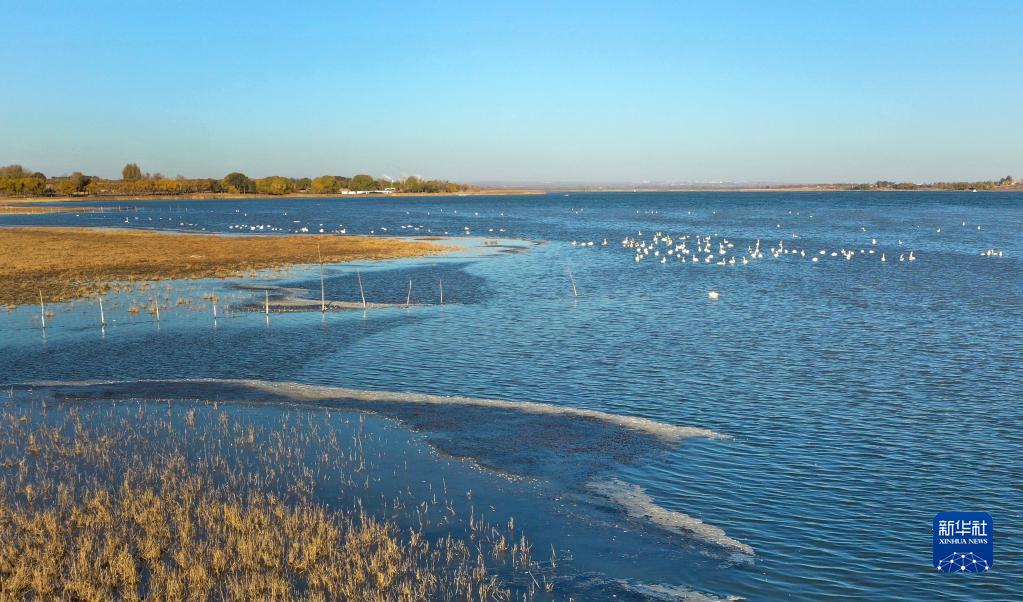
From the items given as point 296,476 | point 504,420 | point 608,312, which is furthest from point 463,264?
point 296,476

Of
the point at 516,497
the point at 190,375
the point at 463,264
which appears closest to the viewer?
the point at 516,497

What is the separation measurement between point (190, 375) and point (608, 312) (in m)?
19.6

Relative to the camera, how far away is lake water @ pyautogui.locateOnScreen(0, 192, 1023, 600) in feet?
43.5

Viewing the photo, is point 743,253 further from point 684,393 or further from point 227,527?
point 227,527

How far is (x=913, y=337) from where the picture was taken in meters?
31.2

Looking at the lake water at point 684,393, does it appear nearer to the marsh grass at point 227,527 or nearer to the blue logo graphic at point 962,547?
the blue logo graphic at point 962,547

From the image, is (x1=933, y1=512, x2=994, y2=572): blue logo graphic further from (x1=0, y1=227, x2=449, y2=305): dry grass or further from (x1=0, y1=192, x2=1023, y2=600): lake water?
(x1=0, y1=227, x2=449, y2=305): dry grass

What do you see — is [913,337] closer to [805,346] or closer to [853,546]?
[805,346]

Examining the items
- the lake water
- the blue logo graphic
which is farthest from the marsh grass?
the blue logo graphic

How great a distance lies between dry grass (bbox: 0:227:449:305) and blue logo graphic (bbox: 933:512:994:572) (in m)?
39.4

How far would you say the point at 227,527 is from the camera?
1357cm

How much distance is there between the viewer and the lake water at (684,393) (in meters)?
13.3

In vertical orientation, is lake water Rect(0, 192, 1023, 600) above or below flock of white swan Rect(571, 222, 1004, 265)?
below

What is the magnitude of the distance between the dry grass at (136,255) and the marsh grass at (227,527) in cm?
2627
